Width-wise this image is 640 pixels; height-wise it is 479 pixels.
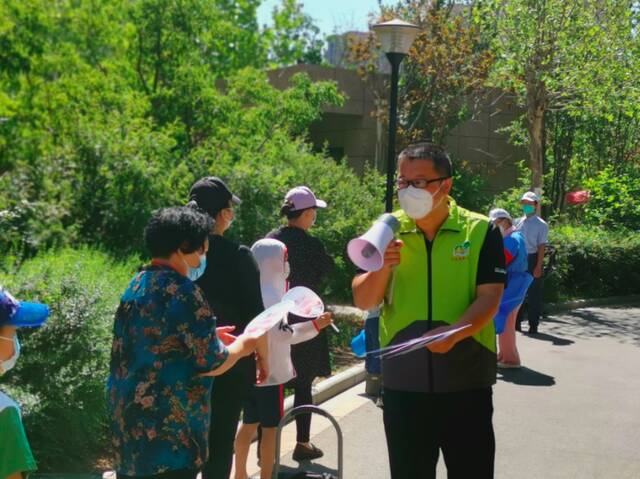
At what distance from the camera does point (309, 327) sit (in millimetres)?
4809

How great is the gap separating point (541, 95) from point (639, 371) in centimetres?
1111

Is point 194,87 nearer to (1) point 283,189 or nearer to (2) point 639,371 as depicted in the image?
(1) point 283,189

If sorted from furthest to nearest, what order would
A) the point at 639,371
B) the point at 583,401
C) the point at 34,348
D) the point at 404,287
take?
the point at 639,371 → the point at 583,401 → the point at 34,348 → the point at 404,287

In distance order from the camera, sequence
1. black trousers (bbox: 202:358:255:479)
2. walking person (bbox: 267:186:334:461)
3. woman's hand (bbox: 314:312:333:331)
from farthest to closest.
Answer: walking person (bbox: 267:186:334:461) < woman's hand (bbox: 314:312:333:331) < black trousers (bbox: 202:358:255:479)

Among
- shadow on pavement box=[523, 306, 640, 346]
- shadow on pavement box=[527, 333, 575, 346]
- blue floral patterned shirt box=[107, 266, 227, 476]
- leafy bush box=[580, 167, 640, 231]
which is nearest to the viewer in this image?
blue floral patterned shirt box=[107, 266, 227, 476]

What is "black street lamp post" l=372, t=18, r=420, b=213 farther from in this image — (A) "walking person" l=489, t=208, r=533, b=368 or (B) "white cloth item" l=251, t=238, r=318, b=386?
(B) "white cloth item" l=251, t=238, r=318, b=386

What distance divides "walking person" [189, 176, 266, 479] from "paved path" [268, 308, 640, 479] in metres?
1.92

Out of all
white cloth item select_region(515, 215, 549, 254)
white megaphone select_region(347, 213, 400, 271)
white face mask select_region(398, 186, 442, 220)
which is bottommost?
white cloth item select_region(515, 215, 549, 254)

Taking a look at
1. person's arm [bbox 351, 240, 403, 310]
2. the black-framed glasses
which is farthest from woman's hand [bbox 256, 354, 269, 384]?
the black-framed glasses

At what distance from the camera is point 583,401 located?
8.46 meters

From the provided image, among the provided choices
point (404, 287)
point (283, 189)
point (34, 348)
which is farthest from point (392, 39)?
point (404, 287)

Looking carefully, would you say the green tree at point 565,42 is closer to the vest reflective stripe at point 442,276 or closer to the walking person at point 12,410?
the vest reflective stripe at point 442,276

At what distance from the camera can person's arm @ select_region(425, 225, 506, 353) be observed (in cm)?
346

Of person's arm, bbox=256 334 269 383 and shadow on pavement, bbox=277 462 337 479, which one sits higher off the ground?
person's arm, bbox=256 334 269 383
